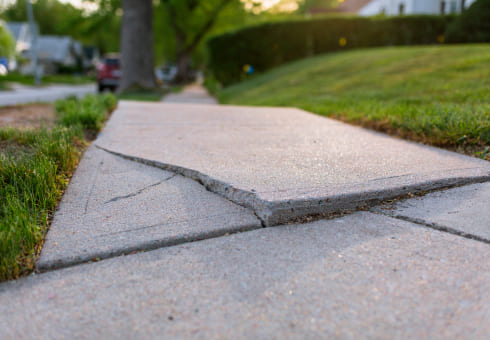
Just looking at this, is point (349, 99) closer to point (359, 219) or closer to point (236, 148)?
point (236, 148)

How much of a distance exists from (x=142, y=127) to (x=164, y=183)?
1.86 meters

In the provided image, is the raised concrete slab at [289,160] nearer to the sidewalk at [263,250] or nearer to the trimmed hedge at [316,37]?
the sidewalk at [263,250]

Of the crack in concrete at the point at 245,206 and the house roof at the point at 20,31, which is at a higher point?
the house roof at the point at 20,31

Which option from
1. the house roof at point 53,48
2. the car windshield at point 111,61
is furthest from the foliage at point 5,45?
the house roof at point 53,48

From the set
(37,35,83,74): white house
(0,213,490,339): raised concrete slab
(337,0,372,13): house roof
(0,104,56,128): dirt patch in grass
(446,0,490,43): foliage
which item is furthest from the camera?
(37,35,83,74): white house

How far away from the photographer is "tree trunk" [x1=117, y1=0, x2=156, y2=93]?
12.1 m

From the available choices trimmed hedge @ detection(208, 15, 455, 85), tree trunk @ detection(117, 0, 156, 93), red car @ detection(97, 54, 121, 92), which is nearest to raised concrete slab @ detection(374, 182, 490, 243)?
tree trunk @ detection(117, 0, 156, 93)

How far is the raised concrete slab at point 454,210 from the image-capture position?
190 cm

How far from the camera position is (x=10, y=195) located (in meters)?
2.06

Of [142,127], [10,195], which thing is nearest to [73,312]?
[10,195]

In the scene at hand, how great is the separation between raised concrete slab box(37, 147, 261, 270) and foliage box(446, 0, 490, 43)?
11731 mm

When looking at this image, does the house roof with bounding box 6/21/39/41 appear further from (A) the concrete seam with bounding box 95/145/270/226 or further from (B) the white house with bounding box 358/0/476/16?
(A) the concrete seam with bounding box 95/145/270/226

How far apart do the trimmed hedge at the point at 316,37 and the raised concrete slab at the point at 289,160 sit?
11.0 meters

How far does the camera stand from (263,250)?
1.71 m
